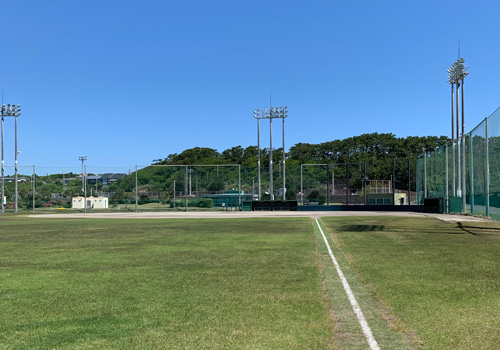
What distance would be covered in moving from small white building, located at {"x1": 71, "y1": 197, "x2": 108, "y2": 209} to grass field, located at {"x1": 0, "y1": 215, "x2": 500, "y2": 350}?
185 ft

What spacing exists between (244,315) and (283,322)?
1.87 ft

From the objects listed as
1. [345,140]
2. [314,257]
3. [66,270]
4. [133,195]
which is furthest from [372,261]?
[345,140]

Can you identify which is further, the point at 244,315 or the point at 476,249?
the point at 476,249

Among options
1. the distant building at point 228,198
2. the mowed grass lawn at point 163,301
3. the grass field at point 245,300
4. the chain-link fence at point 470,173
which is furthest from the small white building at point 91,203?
the mowed grass lawn at point 163,301

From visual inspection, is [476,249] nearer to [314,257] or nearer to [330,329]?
[314,257]

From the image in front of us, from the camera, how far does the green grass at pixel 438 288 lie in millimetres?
5133

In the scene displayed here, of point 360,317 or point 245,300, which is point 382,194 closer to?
point 245,300

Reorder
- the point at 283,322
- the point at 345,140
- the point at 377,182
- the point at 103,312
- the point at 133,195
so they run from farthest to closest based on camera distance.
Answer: the point at 345,140 → the point at 377,182 → the point at 133,195 → the point at 103,312 → the point at 283,322

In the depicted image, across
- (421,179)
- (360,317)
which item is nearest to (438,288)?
(360,317)

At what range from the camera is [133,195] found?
60031 millimetres

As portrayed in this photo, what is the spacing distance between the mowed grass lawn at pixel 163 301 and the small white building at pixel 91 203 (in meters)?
56.7

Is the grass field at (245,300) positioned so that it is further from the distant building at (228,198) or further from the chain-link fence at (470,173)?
the distant building at (228,198)

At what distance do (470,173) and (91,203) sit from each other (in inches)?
2037

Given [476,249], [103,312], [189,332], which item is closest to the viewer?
[189,332]
